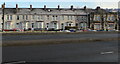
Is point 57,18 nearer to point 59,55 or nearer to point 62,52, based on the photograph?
point 62,52

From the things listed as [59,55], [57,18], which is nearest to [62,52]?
[59,55]

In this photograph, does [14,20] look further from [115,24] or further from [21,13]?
[115,24]

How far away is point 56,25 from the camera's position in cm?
7788

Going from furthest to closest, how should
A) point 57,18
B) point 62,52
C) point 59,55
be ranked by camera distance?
1. point 57,18
2. point 62,52
3. point 59,55

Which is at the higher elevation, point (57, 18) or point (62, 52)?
point (57, 18)

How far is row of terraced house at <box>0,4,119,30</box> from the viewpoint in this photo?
75.0 meters

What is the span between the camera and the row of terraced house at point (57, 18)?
75000 mm

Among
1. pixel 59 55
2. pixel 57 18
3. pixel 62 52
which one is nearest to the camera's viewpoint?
pixel 59 55

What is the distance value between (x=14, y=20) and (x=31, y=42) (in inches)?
2300

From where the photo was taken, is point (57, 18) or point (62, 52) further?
point (57, 18)

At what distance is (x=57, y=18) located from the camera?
77.6m

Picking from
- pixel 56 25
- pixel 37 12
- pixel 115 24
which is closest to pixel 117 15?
pixel 115 24

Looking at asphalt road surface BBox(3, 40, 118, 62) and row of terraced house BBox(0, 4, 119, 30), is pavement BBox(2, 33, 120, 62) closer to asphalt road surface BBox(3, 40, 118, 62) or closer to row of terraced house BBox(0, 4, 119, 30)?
asphalt road surface BBox(3, 40, 118, 62)

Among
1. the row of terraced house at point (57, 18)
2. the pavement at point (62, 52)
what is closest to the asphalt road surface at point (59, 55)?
the pavement at point (62, 52)
